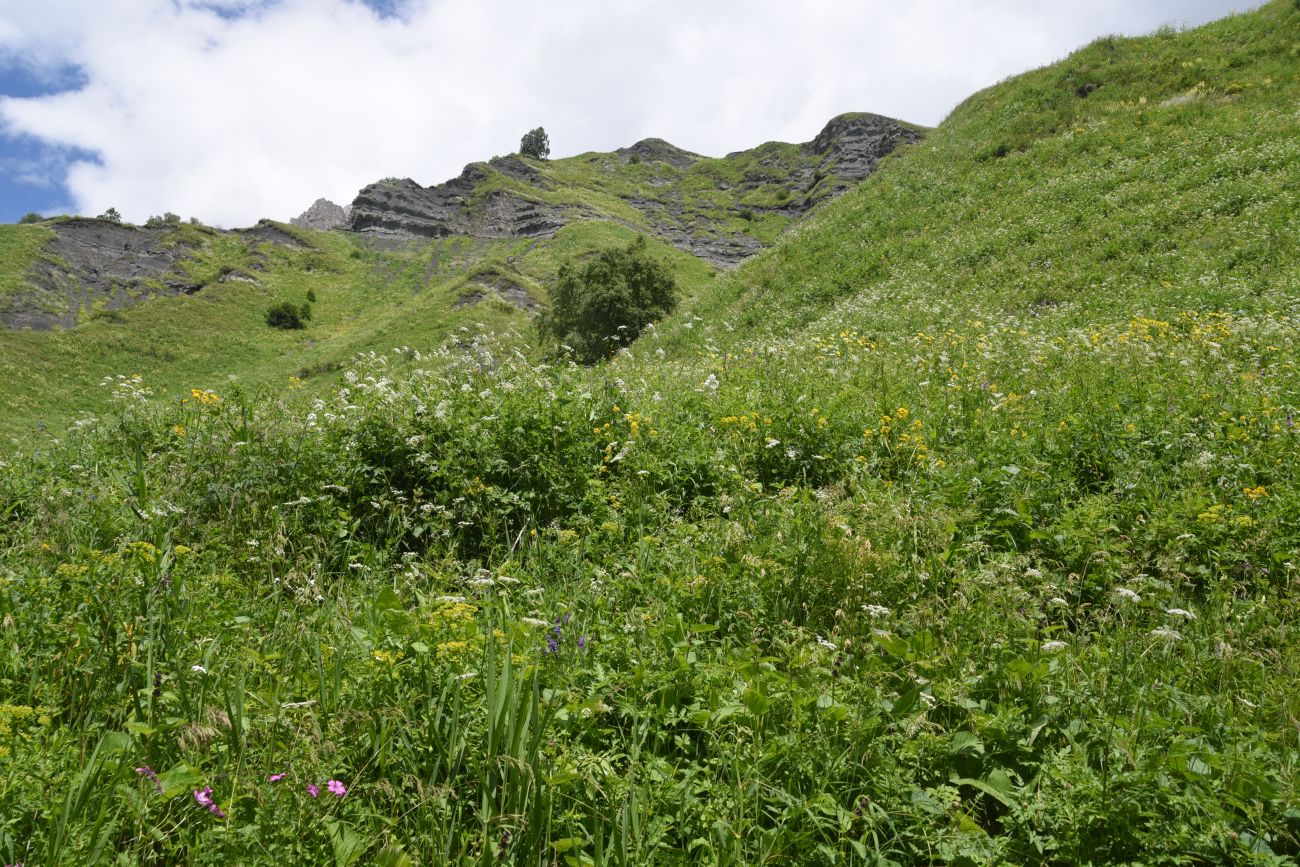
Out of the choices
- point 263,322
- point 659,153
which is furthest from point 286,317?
point 659,153

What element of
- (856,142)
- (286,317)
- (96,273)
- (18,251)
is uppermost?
(856,142)

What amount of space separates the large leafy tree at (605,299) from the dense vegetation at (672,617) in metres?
27.8

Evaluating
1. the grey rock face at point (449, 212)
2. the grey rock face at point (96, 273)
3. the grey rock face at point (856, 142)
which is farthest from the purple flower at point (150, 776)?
the grey rock face at point (856, 142)

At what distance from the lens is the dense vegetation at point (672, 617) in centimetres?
245

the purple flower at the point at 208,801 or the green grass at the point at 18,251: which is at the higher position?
the green grass at the point at 18,251

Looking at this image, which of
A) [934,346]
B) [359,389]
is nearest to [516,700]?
[359,389]

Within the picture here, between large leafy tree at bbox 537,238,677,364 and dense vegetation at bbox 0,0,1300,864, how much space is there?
91.1 ft

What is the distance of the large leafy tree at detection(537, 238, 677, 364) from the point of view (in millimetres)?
36406

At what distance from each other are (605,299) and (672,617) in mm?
33925

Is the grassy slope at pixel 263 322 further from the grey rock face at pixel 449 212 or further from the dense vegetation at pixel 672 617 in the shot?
the dense vegetation at pixel 672 617

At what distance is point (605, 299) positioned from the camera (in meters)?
36.5

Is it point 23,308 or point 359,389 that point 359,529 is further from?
point 23,308

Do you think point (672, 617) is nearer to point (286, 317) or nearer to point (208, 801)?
point (208, 801)

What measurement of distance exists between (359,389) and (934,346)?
8724 mm
